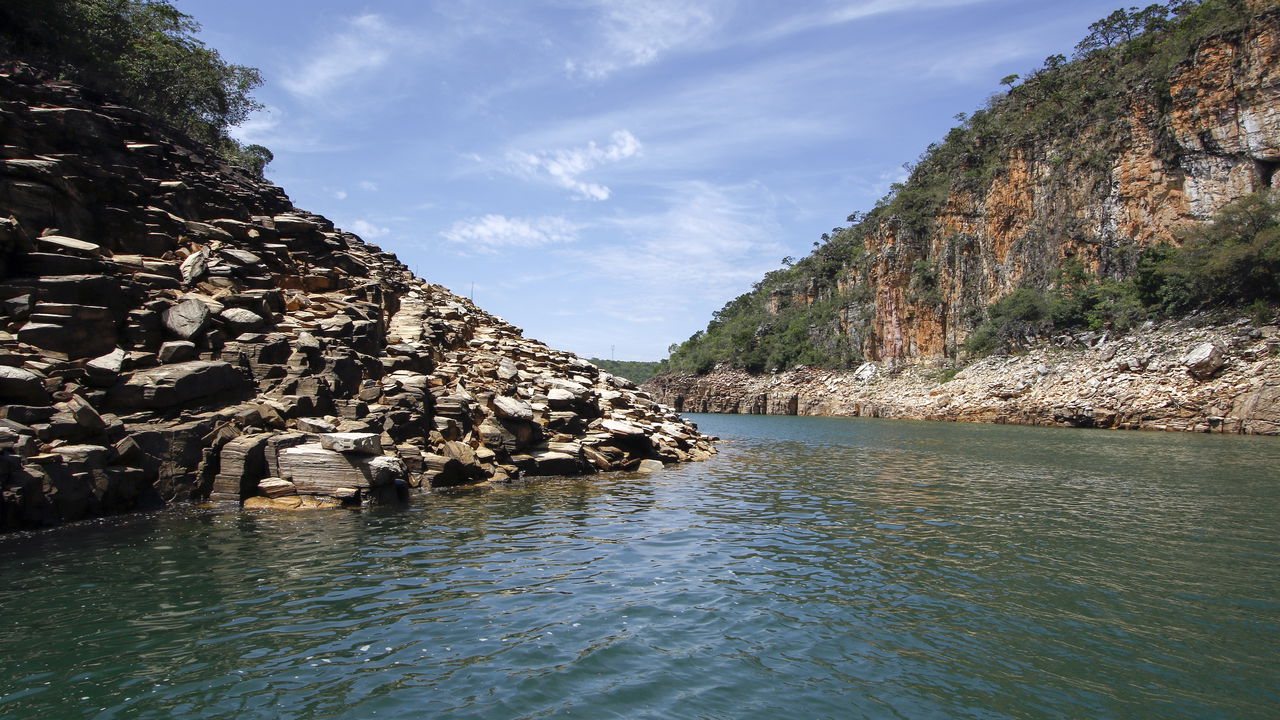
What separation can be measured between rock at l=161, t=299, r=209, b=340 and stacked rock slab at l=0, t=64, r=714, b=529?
0.06m

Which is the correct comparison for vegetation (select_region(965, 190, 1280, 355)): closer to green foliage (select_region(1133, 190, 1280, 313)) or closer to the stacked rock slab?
green foliage (select_region(1133, 190, 1280, 313))

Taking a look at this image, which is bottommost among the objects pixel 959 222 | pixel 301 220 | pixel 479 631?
pixel 479 631

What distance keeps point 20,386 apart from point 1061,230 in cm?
7182

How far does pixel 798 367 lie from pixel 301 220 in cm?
7714

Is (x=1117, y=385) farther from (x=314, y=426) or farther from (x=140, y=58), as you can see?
(x=140, y=58)

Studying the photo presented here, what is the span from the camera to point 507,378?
2356 centimetres

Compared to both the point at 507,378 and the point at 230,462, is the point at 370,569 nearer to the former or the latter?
the point at 230,462

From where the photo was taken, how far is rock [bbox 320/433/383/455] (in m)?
14.6

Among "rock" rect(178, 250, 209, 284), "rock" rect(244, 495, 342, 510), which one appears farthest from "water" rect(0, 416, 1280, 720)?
"rock" rect(178, 250, 209, 284)

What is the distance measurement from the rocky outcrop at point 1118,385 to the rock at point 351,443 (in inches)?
1739

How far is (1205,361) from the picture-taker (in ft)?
130

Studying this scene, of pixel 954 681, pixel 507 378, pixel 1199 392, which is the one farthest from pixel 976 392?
pixel 954 681

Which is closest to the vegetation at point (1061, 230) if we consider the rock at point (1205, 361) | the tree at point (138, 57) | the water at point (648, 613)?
the rock at point (1205, 361)

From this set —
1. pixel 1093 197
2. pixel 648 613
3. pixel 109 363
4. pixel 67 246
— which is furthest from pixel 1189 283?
pixel 67 246
